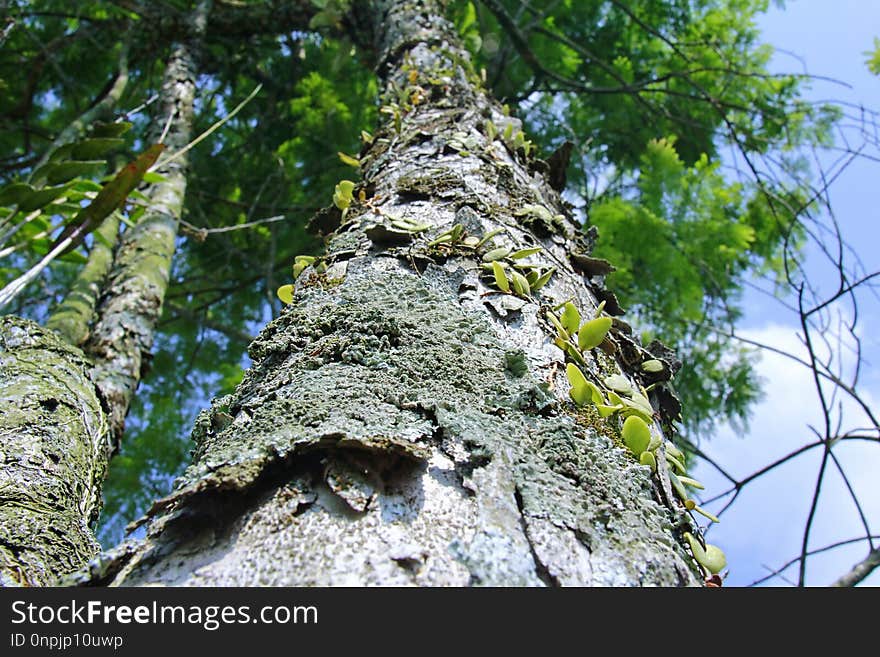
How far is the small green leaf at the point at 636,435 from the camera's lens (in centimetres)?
74

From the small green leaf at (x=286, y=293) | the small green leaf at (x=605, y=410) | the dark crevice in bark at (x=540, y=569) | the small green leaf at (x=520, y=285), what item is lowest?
the dark crevice in bark at (x=540, y=569)

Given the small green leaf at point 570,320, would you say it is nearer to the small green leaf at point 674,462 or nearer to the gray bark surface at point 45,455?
A: the small green leaf at point 674,462

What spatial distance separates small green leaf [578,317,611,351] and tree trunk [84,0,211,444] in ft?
3.64

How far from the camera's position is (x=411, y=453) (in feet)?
1.90

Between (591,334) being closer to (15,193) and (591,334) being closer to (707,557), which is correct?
(707,557)

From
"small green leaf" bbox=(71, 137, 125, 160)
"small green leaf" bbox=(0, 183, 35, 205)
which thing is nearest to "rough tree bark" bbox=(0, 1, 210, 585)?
"small green leaf" bbox=(0, 183, 35, 205)

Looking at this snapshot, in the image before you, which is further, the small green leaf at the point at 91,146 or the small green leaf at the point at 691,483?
the small green leaf at the point at 91,146

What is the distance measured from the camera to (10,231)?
4.57ft

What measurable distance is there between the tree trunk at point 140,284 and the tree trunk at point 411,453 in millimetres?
840

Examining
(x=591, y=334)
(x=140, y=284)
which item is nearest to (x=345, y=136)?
(x=140, y=284)

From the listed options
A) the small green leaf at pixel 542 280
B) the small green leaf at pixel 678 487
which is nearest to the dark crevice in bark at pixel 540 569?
the small green leaf at pixel 678 487

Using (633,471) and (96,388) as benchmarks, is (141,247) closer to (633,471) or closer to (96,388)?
(96,388)

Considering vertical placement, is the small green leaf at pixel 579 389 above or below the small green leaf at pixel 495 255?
below
